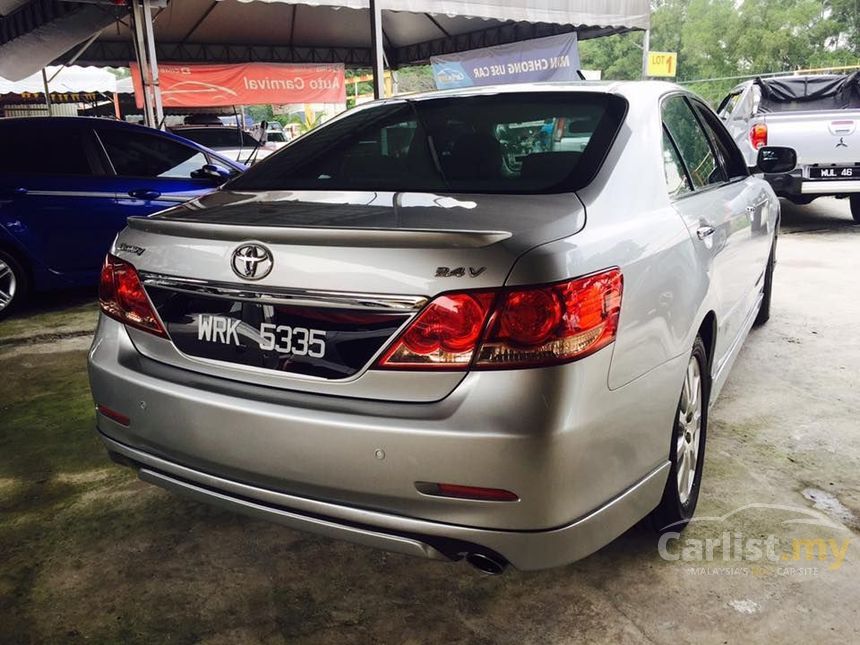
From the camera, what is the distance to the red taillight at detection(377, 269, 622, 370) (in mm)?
1604

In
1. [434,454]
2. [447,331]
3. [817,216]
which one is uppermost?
[447,331]

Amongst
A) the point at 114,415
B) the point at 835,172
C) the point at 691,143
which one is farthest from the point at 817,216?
the point at 114,415

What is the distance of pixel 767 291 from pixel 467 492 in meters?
3.77

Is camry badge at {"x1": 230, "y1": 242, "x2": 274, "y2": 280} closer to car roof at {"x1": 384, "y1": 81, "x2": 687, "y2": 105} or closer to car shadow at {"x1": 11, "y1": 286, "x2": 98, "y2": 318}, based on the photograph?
car roof at {"x1": 384, "y1": 81, "x2": 687, "y2": 105}

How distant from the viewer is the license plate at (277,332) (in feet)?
5.56

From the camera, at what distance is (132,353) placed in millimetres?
2080

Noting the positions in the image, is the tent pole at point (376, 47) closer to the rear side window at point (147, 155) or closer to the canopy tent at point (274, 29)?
the canopy tent at point (274, 29)

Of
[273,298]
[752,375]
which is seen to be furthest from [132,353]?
[752,375]

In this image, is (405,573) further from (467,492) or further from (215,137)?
(215,137)

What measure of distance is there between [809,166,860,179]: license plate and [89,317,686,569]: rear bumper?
7447 mm

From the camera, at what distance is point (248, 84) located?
16.0m

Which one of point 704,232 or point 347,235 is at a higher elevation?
point 347,235

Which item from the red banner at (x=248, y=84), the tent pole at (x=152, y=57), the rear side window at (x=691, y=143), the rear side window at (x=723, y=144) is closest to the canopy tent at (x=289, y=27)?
the tent pole at (x=152, y=57)

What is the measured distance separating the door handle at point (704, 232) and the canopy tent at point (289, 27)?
720 cm
